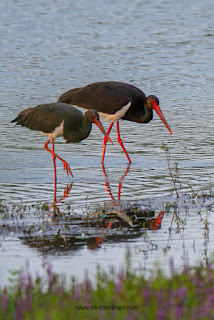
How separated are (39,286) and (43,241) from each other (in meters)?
2.00

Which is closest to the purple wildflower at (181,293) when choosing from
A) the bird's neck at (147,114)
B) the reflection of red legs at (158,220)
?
the reflection of red legs at (158,220)

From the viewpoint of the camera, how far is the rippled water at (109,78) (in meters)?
9.12

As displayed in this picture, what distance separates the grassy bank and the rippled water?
1.36 meters

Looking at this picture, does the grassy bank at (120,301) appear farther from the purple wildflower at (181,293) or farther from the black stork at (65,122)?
the black stork at (65,122)

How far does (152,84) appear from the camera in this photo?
58.3 feet

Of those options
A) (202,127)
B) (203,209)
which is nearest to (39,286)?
(203,209)

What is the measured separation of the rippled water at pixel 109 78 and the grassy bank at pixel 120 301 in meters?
1.36

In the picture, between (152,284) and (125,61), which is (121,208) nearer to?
(152,284)

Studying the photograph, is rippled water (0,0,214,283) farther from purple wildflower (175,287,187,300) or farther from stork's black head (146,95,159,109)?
purple wildflower (175,287,187,300)

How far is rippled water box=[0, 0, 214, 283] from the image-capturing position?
9117 millimetres

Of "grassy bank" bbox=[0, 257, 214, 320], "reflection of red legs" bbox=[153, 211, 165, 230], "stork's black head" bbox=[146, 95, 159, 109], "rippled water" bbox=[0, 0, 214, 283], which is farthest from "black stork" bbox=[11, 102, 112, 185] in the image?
"grassy bank" bbox=[0, 257, 214, 320]

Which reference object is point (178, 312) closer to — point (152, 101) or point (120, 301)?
point (120, 301)

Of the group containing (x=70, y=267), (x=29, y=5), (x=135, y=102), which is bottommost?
(x=70, y=267)

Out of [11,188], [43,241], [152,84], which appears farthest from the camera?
[152,84]
